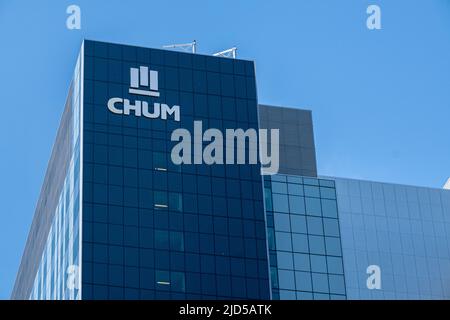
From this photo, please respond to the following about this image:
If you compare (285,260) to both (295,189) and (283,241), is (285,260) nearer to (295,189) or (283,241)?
(283,241)

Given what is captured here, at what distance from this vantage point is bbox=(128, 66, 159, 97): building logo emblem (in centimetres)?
12362

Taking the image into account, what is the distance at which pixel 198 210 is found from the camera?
4651 inches

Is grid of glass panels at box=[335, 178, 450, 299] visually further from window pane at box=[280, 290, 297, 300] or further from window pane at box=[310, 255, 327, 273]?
window pane at box=[280, 290, 297, 300]

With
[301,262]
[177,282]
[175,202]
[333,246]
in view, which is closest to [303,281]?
[301,262]

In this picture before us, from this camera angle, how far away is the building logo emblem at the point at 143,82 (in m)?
124

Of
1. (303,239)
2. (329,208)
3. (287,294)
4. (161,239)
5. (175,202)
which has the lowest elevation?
(287,294)

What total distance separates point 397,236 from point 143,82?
38373 millimetres

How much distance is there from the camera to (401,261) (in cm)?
13800

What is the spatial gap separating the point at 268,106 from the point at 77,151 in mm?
26580

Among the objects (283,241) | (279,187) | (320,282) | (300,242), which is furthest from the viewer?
(279,187)
